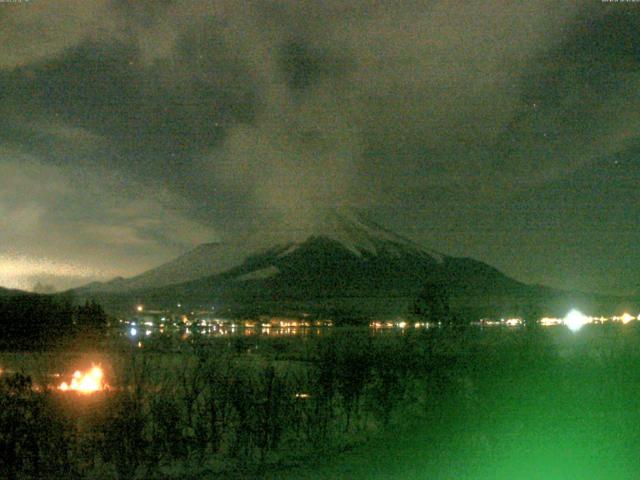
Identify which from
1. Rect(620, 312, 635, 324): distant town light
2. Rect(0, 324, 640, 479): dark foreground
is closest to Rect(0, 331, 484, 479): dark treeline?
Rect(0, 324, 640, 479): dark foreground

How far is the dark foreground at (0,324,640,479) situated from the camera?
31.9 ft

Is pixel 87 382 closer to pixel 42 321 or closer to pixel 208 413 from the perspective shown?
pixel 208 413

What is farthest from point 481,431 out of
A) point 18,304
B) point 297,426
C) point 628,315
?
point 628,315

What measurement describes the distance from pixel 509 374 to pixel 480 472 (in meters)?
4.21

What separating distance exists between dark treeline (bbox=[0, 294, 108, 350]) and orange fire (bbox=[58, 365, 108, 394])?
11.7 meters

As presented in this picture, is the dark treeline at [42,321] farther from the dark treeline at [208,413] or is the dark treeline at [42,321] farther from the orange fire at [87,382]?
the orange fire at [87,382]

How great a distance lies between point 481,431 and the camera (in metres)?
12.1

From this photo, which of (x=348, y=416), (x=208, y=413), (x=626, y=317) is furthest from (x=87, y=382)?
(x=626, y=317)

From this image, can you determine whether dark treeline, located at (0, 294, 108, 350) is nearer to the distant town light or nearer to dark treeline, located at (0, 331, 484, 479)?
dark treeline, located at (0, 331, 484, 479)

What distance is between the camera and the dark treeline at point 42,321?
2350 cm

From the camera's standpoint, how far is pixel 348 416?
12.9m

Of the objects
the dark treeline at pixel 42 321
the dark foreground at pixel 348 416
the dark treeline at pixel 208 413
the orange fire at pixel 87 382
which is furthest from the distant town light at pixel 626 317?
the orange fire at pixel 87 382

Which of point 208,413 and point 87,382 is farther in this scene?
point 208,413

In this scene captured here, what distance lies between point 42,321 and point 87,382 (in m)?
→ 15.5
